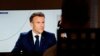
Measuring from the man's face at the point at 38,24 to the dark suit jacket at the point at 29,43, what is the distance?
5 centimetres

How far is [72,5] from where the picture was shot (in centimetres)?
26

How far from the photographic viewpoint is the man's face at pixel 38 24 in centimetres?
213

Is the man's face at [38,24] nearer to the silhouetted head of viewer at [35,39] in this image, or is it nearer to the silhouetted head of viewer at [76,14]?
the silhouetted head of viewer at [35,39]

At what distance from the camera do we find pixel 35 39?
212 centimetres

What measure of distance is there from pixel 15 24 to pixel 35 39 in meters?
0.25

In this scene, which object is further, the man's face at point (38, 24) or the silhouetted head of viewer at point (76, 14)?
the man's face at point (38, 24)

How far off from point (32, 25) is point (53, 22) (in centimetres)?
21

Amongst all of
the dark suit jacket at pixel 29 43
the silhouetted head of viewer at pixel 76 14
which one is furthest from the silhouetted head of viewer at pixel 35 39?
the silhouetted head of viewer at pixel 76 14

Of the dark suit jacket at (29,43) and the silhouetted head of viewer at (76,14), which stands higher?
the silhouetted head of viewer at (76,14)

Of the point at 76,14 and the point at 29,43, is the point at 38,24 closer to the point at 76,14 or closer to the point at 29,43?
the point at 29,43

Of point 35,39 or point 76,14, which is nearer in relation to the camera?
point 76,14

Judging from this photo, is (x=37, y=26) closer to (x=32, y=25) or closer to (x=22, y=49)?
(x=32, y=25)

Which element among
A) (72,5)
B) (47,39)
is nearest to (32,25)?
(47,39)

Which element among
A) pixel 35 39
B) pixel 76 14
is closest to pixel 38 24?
pixel 35 39
